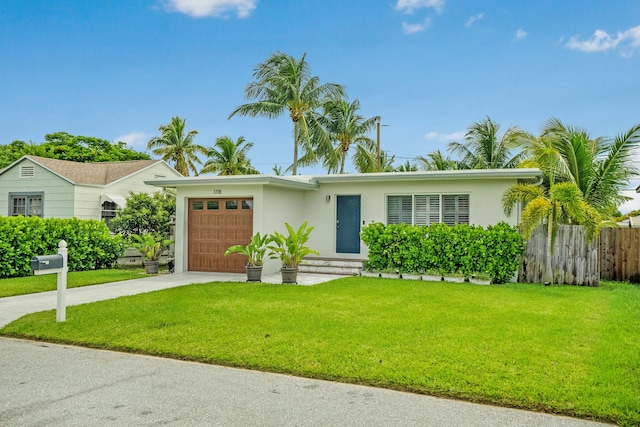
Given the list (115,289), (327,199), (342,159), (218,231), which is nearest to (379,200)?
(327,199)

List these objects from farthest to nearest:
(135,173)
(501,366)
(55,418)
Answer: (135,173), (501,366), (55,418)

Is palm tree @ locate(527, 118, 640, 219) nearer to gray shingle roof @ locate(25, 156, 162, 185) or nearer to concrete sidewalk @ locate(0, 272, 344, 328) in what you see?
concrete sidewalk @ locate(0, 272, 344, 328)

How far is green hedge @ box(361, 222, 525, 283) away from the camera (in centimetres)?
1184

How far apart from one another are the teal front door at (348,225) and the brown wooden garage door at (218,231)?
2626mm

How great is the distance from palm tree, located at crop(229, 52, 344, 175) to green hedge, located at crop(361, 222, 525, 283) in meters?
11.2

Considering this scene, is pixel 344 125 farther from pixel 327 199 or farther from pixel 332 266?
pixel 332 266

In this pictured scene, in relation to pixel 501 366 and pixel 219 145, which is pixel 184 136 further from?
pixel 501 366

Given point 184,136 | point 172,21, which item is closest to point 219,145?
point 184,136

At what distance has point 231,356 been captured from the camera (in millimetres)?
5234

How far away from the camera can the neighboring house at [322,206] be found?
12.8 metres

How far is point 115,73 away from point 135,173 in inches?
183

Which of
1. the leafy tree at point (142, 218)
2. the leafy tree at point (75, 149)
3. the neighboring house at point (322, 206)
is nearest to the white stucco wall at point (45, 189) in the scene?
the leafy tree at point (142, 218)

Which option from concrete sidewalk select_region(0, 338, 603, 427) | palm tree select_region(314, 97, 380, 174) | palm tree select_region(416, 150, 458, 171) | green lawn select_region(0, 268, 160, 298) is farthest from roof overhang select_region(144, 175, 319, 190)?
palm tree select_region(314, 97, 380, 174)

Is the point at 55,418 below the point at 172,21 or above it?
below
